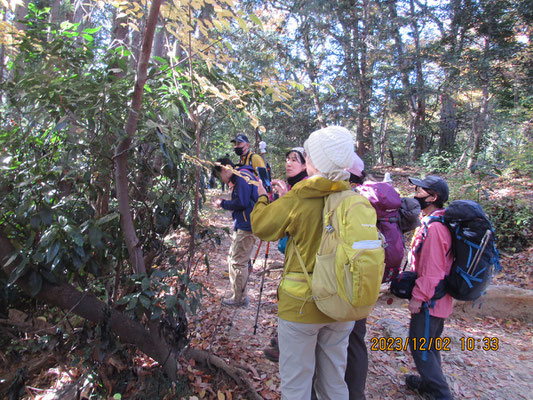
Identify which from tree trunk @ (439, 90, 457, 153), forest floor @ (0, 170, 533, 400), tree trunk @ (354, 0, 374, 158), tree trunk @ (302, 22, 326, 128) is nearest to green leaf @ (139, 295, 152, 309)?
forest floor @ (0, 170, 533, 400)

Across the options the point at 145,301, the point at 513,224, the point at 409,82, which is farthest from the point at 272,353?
the point at 409,82

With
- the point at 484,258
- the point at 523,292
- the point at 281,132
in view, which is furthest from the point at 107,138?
the point at 281,132

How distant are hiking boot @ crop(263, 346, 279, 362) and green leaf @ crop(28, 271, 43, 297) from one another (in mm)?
2391

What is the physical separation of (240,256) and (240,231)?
355mm

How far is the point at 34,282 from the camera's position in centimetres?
184

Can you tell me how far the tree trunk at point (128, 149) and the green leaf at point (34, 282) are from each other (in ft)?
1.71

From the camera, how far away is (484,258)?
107 inches

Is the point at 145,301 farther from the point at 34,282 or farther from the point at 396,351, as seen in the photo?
the point at 396,351

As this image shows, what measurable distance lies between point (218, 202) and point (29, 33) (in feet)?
8.18

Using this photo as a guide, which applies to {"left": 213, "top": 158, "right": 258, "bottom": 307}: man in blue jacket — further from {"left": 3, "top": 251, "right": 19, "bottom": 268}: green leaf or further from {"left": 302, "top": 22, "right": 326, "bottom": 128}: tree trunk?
{"left": 302, "top": 22, "right": 326, "bottom": 128}: tree trunk

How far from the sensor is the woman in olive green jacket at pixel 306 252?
195 cm

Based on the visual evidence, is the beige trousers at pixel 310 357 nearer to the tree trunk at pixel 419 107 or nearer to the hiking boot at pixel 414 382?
the hiking boot at pixel 414 382

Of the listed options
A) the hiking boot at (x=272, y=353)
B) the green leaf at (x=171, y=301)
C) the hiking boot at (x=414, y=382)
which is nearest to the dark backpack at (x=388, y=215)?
the hiking boot at (x=414, y=382)

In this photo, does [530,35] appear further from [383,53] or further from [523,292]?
[523,292]
